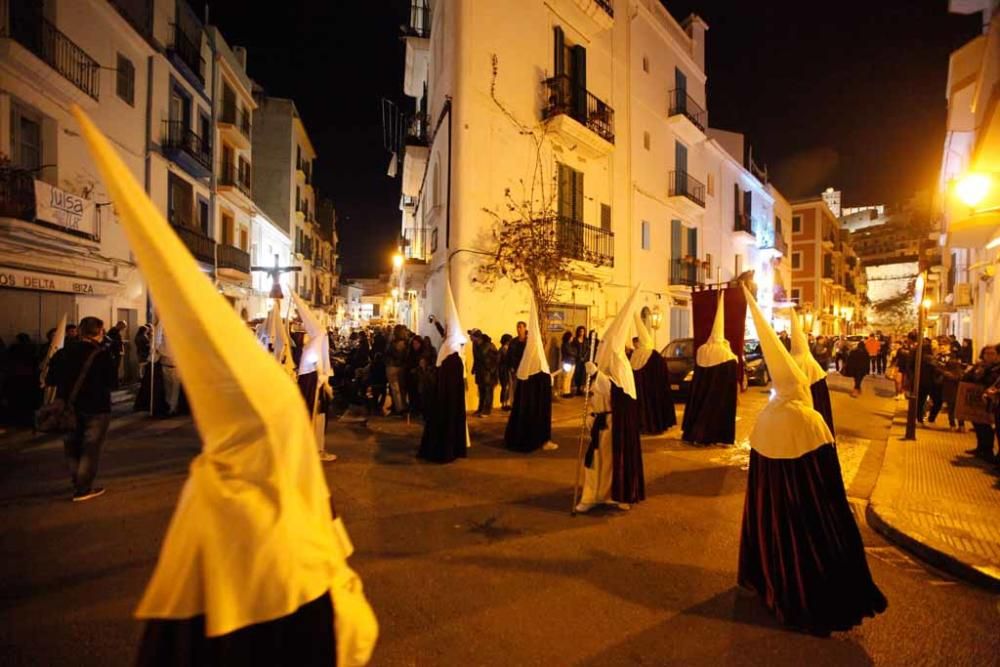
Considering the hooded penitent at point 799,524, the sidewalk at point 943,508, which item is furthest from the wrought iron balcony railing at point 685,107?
the hooded penitent at point 799,524

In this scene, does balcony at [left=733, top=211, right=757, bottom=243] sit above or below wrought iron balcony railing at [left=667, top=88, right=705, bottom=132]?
below

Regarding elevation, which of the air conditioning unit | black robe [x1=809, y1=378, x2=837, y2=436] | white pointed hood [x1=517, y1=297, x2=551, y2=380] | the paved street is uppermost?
the air conditioning unit

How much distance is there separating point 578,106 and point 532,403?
11557 millimetres

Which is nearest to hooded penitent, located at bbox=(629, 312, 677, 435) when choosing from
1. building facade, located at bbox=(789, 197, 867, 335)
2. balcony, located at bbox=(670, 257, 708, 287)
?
balcony, located at bbox=(670, 257, 708, 287)

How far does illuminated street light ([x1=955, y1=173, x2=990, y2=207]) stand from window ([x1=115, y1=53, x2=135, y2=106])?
19203 mm

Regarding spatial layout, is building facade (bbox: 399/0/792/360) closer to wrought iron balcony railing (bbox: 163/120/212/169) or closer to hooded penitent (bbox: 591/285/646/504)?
wrought iron balcony railing (bbox: 163/120/212/169)

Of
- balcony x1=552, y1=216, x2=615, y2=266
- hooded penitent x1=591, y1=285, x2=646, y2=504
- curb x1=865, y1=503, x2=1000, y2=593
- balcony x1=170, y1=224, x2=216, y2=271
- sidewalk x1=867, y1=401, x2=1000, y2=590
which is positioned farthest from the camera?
balcony x1=170, y1=224, x2=216, y2=271

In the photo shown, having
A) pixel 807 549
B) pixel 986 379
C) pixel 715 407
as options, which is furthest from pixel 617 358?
pixel 986 379

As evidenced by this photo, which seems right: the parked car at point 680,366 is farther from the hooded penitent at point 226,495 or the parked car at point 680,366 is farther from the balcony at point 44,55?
the balcony at point 44,55

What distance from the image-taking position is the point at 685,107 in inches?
892

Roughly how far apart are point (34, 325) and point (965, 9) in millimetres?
22306

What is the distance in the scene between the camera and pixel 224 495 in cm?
176

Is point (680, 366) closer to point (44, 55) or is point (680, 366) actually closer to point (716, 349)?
point (716, 349)

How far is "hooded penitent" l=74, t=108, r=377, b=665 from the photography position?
165 cm
